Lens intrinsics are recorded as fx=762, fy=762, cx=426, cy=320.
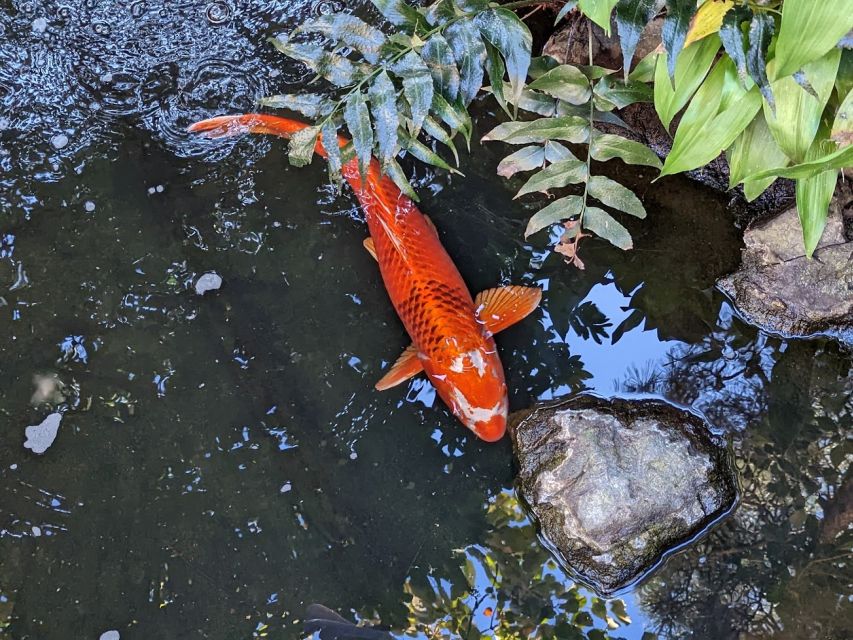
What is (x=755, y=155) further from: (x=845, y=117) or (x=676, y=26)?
(x=676, y=26)

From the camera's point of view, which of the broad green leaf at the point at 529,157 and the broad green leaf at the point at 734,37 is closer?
the broad green leaf at the point at 734,37

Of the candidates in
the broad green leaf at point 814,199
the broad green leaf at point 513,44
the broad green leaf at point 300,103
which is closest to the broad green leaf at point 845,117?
the broad green leaf at point 814,199

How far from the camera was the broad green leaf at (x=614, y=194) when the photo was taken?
9.71ft

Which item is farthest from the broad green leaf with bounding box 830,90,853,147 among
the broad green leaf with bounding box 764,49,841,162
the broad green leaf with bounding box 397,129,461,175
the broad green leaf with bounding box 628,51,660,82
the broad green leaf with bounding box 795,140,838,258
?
the broad green leaf with bounding box 397,129,461,175

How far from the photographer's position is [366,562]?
10.9ft

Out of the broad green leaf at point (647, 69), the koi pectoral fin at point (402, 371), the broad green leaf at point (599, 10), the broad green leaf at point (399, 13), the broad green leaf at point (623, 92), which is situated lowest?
the koi pectoral fin at point (402, 371)

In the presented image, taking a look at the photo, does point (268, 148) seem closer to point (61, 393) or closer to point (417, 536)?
point (61, 393)

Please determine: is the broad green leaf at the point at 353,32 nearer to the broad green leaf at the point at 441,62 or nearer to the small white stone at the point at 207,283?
the broad green leaf at the point at 441,62

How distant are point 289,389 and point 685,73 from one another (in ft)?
7.10

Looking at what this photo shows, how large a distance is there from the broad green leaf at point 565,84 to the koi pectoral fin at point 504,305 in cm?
94

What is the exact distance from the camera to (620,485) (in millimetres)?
3145

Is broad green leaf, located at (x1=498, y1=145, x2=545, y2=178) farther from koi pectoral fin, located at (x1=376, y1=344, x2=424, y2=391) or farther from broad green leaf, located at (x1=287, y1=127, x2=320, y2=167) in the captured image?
koi pectoral fin, located at (x1=376, y1=344, x2=424, y2=391)

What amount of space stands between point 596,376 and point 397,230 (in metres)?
1.13

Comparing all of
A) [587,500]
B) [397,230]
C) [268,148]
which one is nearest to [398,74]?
[397,230]
